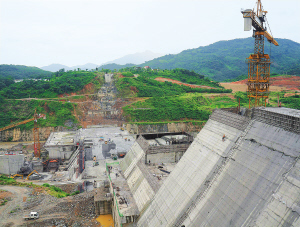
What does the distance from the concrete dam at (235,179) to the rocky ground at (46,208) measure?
8.95 m

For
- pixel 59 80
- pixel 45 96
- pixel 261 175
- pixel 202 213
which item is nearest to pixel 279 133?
pixel 261 175

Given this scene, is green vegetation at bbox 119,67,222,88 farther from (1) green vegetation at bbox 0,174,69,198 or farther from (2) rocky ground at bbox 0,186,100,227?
(2) rocky ground at bbox 0,186,100,227

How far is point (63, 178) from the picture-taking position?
44656 millimetres

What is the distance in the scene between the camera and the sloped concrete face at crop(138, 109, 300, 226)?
47.7ft

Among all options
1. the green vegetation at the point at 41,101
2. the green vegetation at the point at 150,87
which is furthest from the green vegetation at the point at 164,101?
the green vegetation at the point at 41,101

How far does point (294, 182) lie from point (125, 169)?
25244 mm

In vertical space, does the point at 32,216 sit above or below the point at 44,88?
below

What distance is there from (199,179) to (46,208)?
21.2 m

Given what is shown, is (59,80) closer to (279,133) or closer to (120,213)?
(120,213)

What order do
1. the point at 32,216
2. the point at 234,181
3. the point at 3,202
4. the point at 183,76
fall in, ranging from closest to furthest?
the point at 234,181 < the point at 32,216 < the point at 3,202 < the point at 183,76

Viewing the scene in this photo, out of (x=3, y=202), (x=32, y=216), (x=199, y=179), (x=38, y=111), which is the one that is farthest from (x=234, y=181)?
(x=38, y=111)

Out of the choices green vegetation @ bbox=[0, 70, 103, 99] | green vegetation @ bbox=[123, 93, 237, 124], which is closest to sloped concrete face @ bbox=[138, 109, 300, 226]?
green vegetation @ bbox=[123, 93, 237, 124]

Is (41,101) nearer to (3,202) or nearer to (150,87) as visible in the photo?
(150,87)

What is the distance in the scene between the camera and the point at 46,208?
106 feet
